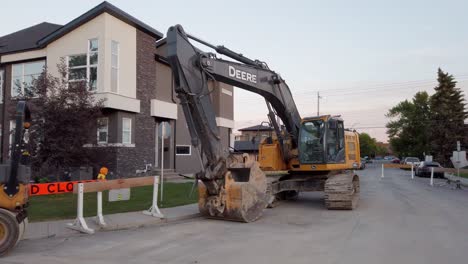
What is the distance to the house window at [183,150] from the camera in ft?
95.8

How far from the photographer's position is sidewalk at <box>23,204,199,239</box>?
910 centimetres

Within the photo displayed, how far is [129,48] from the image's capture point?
22.8m

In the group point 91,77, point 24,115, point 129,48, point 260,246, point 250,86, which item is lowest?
point 260,246

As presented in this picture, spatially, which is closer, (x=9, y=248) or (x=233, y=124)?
(x=9, y=248)

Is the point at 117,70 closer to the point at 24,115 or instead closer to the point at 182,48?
the point at 182,48

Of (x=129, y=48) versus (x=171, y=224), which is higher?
(x=129, y=48)

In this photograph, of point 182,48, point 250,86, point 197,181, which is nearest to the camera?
point 182,48

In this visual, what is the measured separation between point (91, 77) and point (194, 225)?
13651 millimetres

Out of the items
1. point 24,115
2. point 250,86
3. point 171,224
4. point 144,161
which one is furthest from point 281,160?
point 144,161

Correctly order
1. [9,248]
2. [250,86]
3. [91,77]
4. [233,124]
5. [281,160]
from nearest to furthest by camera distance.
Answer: [9,248] < [250,86] < [281,160] < [91,77] < [233,124]

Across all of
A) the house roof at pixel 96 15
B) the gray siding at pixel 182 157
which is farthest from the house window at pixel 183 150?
the house roof at pixel 96 15

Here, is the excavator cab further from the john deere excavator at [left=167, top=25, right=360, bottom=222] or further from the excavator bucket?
the excavator bucket

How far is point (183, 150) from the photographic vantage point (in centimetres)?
2972

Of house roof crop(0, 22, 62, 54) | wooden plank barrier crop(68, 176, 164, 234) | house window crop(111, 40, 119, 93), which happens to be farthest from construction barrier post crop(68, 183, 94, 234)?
house roof crop(0, 22, 62, 54)
